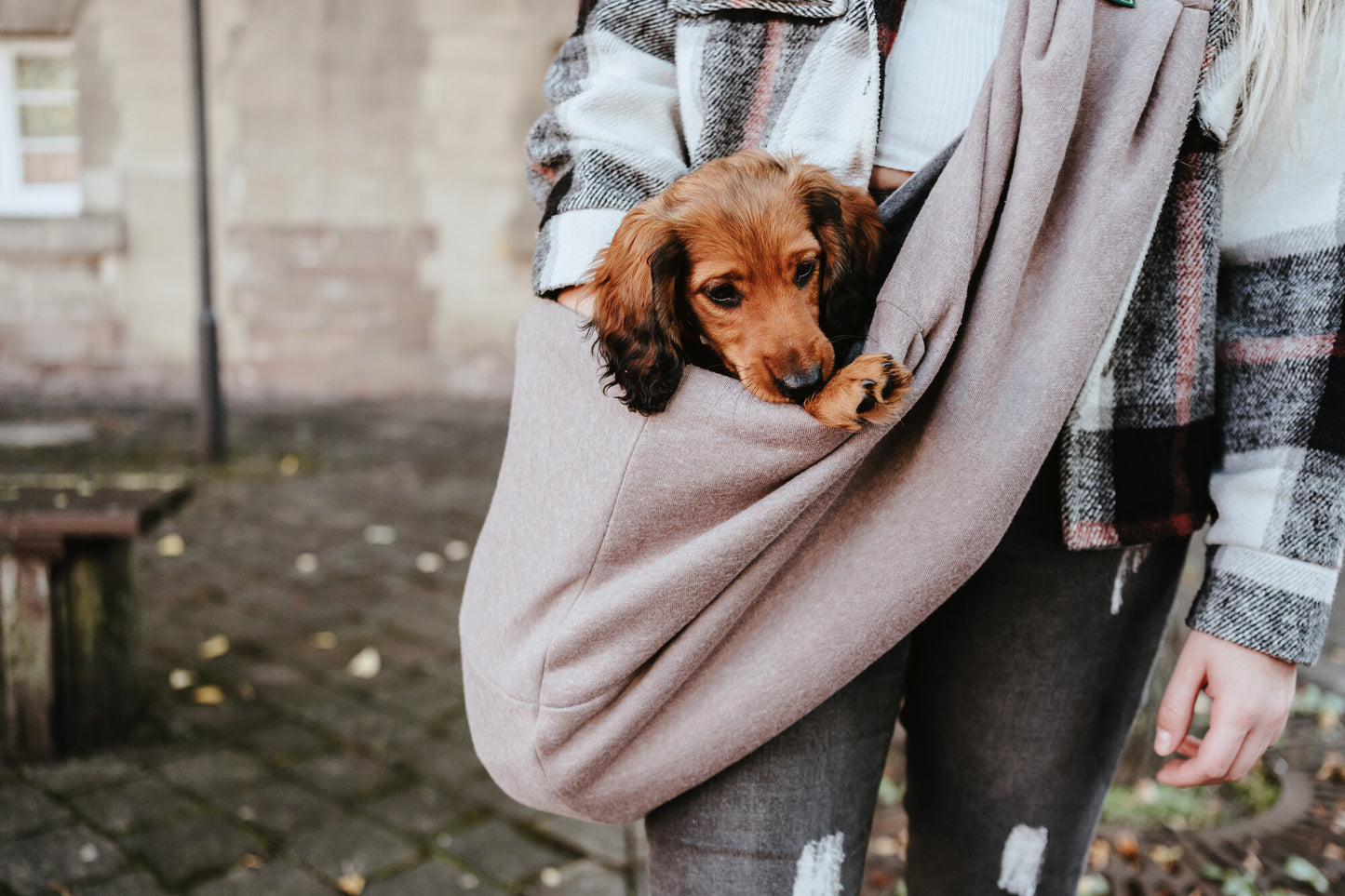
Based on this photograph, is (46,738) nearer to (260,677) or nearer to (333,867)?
(260,677)

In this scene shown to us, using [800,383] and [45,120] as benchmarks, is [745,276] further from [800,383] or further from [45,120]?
[45,120]

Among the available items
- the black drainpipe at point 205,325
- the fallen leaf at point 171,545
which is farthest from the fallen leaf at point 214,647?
the black drainpipe at point 205,325

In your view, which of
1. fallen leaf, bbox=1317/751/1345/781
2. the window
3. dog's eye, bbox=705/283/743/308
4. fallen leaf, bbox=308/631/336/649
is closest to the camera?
dog's eye, bbox=705/283/743/308

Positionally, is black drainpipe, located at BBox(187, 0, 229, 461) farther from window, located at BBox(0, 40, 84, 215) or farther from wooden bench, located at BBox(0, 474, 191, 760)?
wooden bench, located at BBox(0, 474, 191, 760)

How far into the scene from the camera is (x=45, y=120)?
9500 millimetres

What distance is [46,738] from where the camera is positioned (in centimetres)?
332

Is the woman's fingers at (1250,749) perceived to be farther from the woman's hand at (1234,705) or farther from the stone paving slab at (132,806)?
the stone paving slab at (132,806)

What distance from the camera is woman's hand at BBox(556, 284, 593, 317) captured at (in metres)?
1.23

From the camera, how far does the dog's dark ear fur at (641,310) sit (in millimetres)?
1149

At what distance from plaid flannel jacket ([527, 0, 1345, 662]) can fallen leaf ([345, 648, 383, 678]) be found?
3213mm

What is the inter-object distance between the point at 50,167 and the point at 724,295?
1036 cm

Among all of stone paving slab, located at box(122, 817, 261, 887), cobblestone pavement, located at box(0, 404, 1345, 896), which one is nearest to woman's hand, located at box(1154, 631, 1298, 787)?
cobblestone pavement, located at box(0, 404, 1345, 896)

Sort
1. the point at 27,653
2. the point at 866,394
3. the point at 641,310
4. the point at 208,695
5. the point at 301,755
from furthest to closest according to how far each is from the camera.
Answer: the point at 208,695 → the point at 301,755 → the point at 27,653 → the point at 641,310 → the point at 866,394

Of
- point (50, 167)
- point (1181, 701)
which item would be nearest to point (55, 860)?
point (1181, 701)
